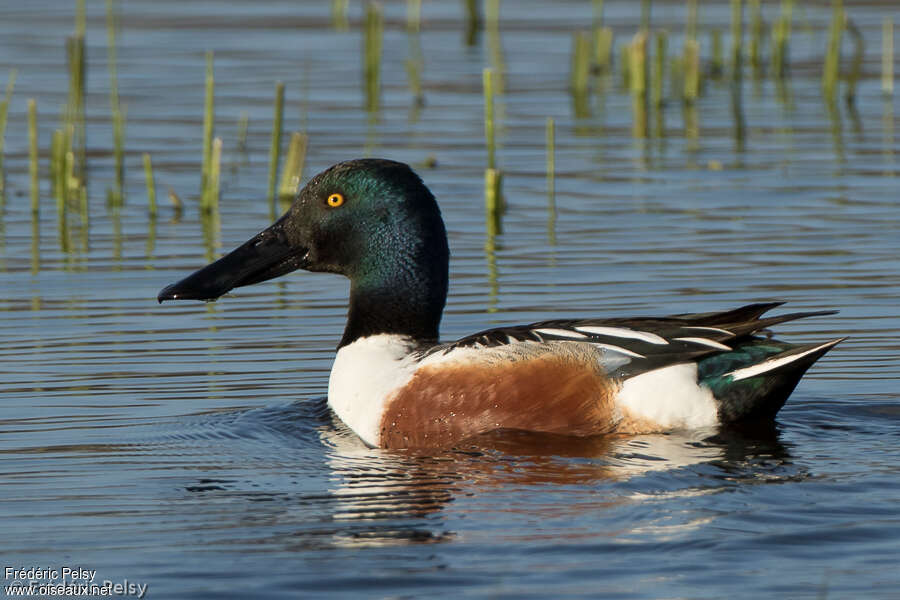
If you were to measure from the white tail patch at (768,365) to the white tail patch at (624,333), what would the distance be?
290 millimetres

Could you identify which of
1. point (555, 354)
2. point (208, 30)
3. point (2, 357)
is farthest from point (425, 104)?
point (555, 354)

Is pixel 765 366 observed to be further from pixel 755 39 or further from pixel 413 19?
pixel 413 19

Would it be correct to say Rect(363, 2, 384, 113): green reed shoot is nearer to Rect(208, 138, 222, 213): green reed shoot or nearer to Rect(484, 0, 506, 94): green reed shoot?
Rect(484, 0, 506, 94): green reed shoot

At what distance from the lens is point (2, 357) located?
25.4 feet

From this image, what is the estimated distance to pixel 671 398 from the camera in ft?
20.7

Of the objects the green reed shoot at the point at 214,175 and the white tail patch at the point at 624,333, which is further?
the green reed shoot at the point at 214,175

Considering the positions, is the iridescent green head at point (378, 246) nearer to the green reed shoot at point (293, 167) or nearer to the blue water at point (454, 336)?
the blue water at point (454, 336)

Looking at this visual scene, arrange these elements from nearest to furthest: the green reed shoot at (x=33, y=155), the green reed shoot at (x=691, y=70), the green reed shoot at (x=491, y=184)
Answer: the green reed shoot at (x=491, y=184)
the green reed shoot at (x=33, y=155)
the green reed shoot at (x=691, y=70)

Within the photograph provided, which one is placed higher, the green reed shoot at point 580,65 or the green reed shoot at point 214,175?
the green reed shoot at point 580,65

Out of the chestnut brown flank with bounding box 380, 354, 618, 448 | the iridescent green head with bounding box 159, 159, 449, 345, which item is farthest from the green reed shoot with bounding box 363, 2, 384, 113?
the chestnut brown flank with bounding box 380, 354, 618, 448

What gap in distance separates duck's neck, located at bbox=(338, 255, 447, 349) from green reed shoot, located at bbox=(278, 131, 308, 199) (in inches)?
145

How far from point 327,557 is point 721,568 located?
3.71 ft

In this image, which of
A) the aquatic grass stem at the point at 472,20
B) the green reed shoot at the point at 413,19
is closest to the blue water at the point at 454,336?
the green reed shoot at the point at 413,19

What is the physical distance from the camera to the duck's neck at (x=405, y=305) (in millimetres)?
7148
